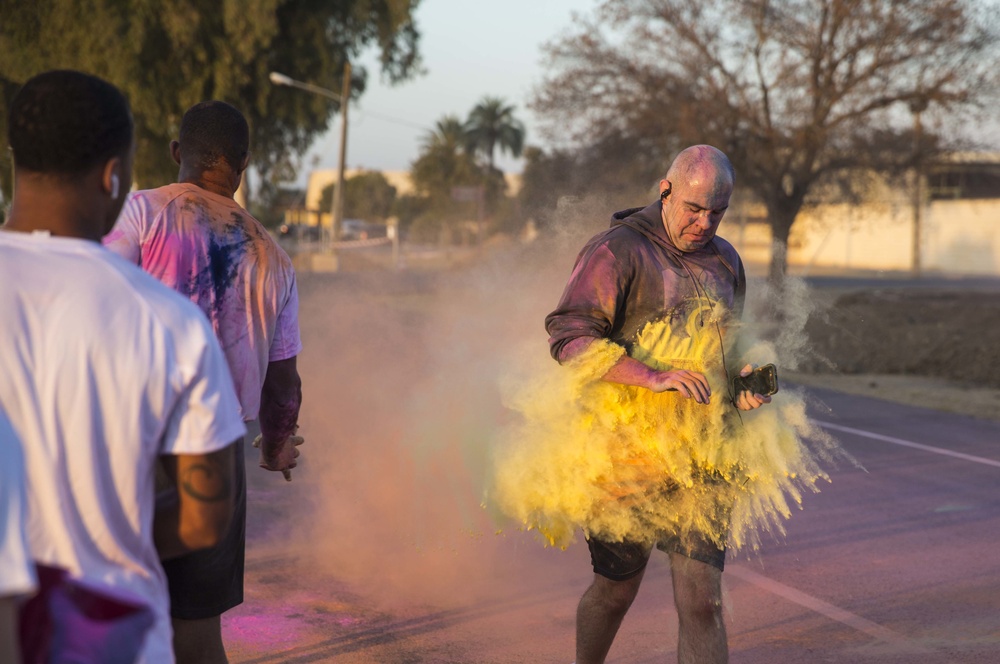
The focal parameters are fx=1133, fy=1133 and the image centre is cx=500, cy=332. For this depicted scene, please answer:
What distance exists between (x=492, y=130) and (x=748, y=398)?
8570 cm

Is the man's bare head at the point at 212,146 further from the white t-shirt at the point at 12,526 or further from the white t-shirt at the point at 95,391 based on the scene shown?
the white t-shirt at the point at 12,526

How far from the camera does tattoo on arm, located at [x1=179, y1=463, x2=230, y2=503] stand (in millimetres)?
1887

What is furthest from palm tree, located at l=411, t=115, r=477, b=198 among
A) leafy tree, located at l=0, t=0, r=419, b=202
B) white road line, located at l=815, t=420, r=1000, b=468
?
white road line, located at l=815, t=420, r=1000, b=468

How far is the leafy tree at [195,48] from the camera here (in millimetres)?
22500

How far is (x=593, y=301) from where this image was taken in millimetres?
3664

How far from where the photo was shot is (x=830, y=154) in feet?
69.5

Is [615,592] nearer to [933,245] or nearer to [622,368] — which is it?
→ [622,368]

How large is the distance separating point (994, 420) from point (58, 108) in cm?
1131

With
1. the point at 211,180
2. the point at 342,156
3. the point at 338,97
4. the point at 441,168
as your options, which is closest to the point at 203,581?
the point at 211,180

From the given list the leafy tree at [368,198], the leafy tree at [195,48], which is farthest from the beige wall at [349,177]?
the leafy tree at [195,48]

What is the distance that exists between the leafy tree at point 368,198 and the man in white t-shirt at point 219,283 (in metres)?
91.6

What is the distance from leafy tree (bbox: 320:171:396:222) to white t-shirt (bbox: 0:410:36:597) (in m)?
93.5

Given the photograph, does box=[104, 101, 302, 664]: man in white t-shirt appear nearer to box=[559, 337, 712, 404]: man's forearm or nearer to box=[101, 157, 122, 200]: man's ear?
box=[559, 337, 712, 404]: man's forearm

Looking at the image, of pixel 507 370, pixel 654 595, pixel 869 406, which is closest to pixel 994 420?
pixel 869 406
